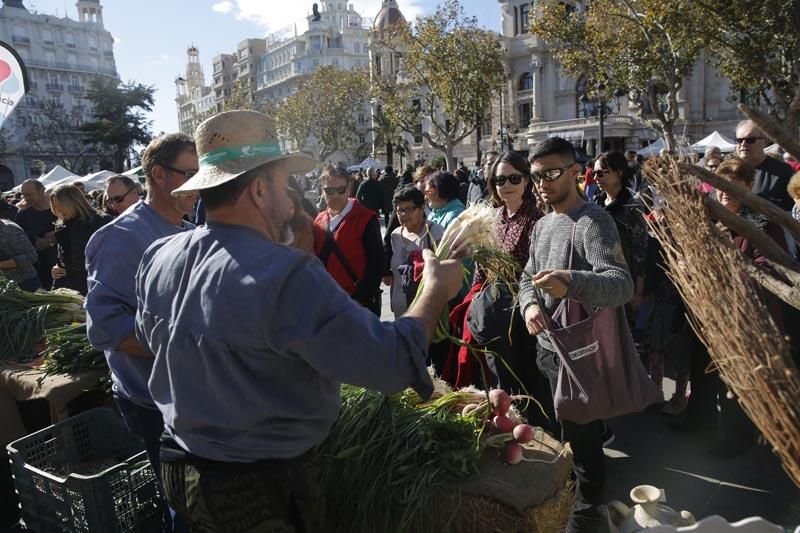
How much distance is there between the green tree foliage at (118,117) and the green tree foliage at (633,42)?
4497cm

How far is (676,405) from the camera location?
4422 mm

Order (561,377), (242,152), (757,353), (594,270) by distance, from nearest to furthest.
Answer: (757,353) → (242,152) → (594,270) → (561,377)

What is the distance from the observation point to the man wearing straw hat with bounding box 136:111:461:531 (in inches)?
57.3

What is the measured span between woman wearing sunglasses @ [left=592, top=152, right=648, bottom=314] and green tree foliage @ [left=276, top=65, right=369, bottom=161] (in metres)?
41.7

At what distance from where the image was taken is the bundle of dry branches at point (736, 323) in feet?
3.89

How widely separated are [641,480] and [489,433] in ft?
5.44

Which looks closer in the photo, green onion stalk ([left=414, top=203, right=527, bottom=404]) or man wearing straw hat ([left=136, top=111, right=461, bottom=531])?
man wearing straw hat ([left=136, top=111, right=461, bottom=531])

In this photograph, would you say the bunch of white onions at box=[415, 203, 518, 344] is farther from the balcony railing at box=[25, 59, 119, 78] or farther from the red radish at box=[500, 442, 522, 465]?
the balcony railing at box=[25, 59, 119, 78]

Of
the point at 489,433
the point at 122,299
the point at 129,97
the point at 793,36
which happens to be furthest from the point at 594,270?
the point at 129,97

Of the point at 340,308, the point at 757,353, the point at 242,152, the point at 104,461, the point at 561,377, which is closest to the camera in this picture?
the point at 757,353

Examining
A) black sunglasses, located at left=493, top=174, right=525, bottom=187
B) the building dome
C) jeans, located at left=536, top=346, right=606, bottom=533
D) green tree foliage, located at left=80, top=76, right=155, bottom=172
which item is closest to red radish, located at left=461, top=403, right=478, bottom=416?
jeans, located at left=536, top=346, right=606, bottom=533

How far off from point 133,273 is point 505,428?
1708 millimetres

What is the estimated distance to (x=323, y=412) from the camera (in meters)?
1.67

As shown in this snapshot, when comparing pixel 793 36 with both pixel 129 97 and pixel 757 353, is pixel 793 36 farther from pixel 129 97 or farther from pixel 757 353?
pixel 129 97
